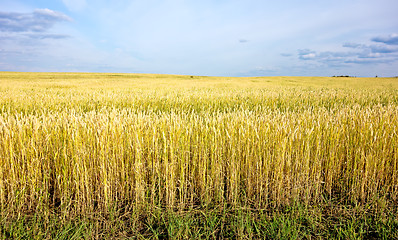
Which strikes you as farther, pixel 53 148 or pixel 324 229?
pixel 53 148

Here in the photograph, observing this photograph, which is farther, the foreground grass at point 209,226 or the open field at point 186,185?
the open field at point 186,185

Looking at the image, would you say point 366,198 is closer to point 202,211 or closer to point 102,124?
point 202,211

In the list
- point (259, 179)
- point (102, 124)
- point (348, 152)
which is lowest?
point (259, 179)

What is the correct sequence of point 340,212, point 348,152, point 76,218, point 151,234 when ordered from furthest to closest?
point 348,152
point 340,212
point 76,218
point 151,234

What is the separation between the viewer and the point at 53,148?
2.39 meters

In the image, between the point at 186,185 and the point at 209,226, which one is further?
the point at 186,185

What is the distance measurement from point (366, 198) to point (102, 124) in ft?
8.80

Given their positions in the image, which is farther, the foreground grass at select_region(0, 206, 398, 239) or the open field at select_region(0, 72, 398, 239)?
the open field at select_region(0, 72, 398, 239)

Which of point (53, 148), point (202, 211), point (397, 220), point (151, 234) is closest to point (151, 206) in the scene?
point (151, 234)

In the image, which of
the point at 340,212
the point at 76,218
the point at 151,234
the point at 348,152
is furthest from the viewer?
the point at 348,152

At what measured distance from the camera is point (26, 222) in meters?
2.04

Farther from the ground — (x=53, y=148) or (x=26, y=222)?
(x=53, y=148)

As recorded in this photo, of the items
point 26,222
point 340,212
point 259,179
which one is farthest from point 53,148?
point 340,212

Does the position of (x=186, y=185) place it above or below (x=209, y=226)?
above
